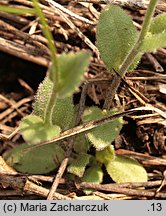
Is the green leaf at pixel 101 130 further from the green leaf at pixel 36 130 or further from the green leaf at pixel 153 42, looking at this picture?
the green leaf at pixel 153 42

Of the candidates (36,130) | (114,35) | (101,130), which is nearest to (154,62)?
(114,35)

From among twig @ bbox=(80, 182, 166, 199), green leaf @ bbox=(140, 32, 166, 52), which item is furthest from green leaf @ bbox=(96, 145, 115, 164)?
green leaf @ bbox=(140, 32, 166, 52)

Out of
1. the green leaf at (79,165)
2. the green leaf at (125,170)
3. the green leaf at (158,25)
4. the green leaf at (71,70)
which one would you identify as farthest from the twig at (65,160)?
the green leaf at (71,70)

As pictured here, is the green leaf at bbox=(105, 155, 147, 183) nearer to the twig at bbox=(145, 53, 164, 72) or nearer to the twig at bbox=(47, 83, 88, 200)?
the twig at bbox=(47, 83, 88, 200)

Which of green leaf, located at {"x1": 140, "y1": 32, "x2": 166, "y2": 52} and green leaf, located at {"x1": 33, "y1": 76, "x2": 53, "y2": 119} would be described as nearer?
green leaf, located at {"x1": 140, "y1": 32, "x2": 166, "y2": 52}

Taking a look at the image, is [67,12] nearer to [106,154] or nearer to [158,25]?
[158,25]

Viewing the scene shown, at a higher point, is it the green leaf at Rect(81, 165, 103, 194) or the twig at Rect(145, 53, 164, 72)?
the twig at Rect(145, 53, 164, 72)
